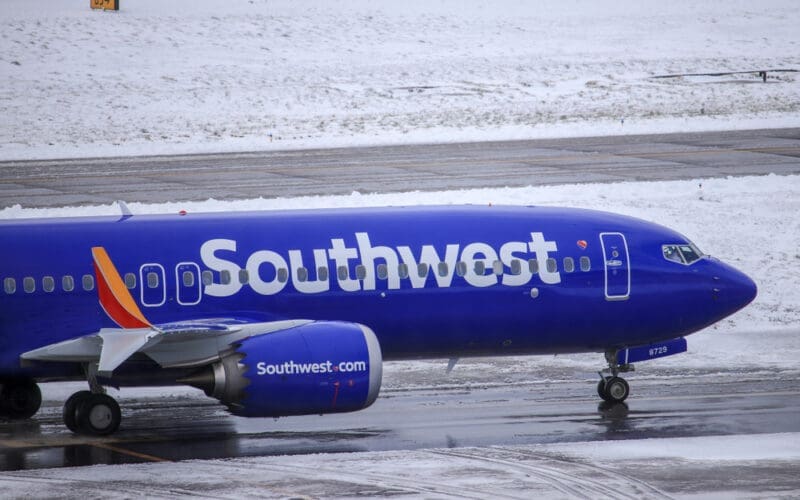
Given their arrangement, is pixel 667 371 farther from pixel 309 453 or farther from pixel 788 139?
pixel 788 139

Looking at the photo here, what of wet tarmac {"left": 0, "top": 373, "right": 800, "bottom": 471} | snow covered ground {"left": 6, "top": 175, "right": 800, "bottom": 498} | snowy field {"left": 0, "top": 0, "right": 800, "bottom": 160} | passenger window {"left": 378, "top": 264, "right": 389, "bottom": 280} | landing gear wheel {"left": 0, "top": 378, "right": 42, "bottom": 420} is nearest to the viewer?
snow covered ground {"left": 6, "top": 175, "right": 800, "bottom": 498}

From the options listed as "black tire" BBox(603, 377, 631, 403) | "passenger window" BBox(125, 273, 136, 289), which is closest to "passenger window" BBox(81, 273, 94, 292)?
"passenger window" BBox(125, 273, 136, 289)

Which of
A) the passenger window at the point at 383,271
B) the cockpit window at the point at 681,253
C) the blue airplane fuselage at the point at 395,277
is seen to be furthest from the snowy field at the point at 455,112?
the passenger window at the point at 383,271

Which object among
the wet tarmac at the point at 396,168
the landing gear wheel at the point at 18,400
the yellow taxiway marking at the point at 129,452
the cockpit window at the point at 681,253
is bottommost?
the yellow taxiway marking at the point at 129,452

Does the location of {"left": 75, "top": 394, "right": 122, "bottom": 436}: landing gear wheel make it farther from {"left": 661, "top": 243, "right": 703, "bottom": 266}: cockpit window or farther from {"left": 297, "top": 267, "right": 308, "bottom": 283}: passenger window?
{"left": 661, "top": 243, "right": 703, "bottom": 266}: cockpit window

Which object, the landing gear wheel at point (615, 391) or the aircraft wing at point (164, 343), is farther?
the landing gear wheel at point (615, 391)

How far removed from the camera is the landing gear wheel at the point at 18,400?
79.9ft

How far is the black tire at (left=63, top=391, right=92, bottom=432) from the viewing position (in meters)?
22.5

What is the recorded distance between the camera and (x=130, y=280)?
2277 centimetres

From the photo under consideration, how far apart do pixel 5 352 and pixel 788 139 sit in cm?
3583

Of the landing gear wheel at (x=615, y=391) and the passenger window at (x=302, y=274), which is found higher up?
the passenger window at (x=302, y=274)

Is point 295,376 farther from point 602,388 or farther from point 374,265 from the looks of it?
point 602,388

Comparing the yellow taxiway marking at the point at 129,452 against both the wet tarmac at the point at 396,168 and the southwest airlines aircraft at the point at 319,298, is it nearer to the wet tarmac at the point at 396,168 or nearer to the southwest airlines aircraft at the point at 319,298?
the southwest airlines aircraft at the point at 319,298

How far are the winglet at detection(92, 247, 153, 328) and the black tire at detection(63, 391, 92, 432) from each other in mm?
1408
